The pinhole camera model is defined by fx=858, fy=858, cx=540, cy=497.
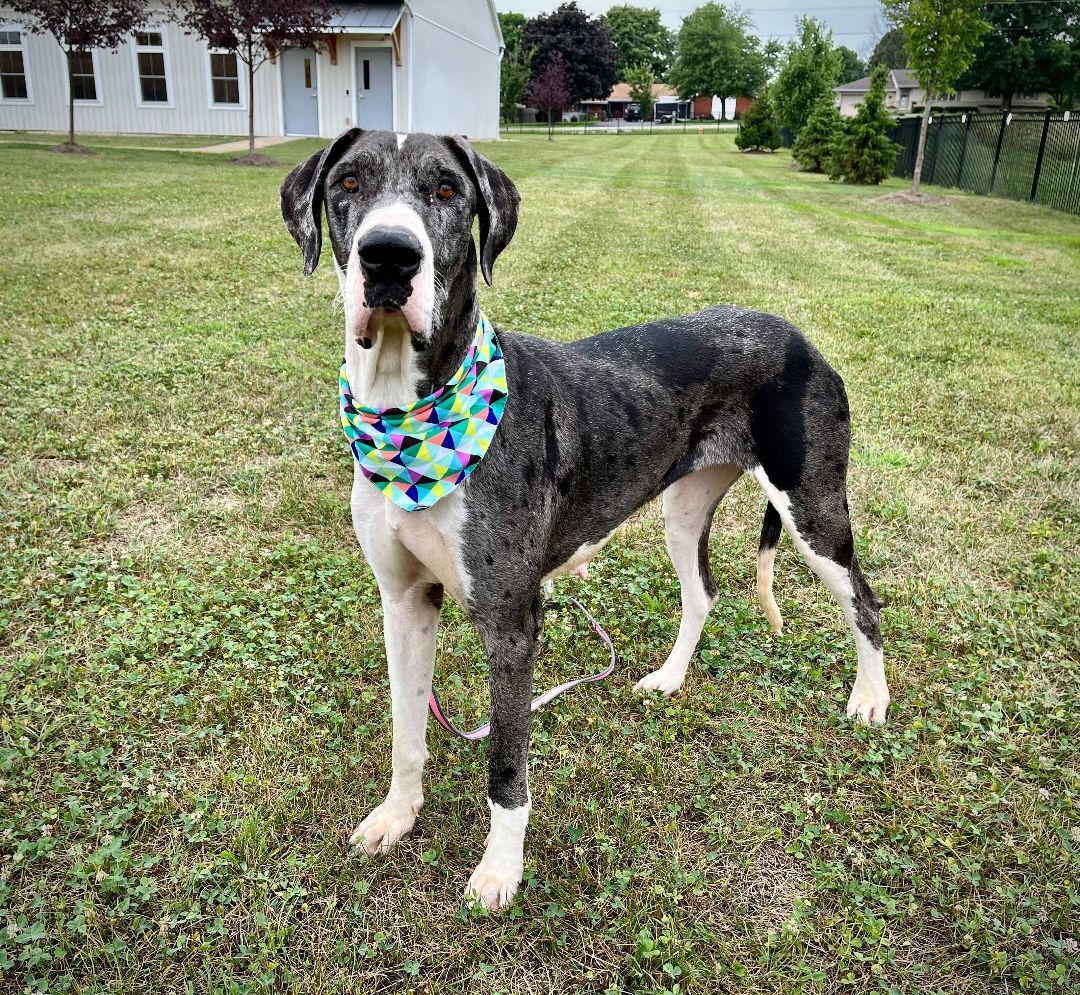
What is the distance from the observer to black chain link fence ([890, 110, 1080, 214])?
1781 centimetres

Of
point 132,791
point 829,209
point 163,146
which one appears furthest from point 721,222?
point 163,146

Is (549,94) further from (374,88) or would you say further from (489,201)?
(489,201)

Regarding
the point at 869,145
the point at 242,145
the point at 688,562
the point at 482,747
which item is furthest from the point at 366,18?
the point at 482,747

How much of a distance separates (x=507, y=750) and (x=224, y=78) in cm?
2977

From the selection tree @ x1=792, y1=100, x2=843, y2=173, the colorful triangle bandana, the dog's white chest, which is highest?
tree @ x1=792, y1=100, x2=843, y2=173

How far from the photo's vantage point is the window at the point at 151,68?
26391 mm

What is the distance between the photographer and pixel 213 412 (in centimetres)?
569

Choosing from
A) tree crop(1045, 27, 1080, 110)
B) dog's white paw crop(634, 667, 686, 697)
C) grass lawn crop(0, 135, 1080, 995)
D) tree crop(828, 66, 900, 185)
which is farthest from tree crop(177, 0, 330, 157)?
tree crop(1045, 27, 1080, 110)

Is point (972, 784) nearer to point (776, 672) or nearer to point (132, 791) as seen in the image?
point (776, 672)

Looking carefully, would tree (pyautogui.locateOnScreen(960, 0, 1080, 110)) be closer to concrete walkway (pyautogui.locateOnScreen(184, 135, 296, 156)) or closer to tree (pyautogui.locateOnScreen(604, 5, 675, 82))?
concrete walkway (pyautogui.locateOnScreen(184, 135, 296, 156))

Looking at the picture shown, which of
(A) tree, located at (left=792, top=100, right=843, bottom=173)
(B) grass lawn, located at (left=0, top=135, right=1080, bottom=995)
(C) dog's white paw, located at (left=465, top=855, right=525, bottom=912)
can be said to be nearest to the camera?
(B) grass lawn, located at (left=0, top=135, right=1080, bottom=995)

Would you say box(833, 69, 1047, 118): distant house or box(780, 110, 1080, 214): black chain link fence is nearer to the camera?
box(780, 110, 1080, 214): black chain link fence

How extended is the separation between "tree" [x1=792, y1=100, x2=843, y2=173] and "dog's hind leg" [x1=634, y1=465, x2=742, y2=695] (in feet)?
93.6

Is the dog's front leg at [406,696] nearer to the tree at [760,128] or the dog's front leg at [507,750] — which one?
the dog's front leg at [507,750]
